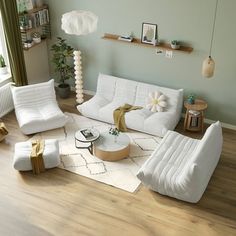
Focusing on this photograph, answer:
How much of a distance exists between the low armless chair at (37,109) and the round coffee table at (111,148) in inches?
37.6

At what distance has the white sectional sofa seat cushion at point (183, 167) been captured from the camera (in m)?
4.47

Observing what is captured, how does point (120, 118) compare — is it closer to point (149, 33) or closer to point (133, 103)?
point (133, 103)

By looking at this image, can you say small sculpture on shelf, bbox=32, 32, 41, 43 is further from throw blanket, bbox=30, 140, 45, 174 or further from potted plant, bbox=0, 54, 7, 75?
throw blanket, bbox=30, 140, 45, 174

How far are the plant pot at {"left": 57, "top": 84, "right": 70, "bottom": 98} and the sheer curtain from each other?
697 mm

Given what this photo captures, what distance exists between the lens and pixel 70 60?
714 cm

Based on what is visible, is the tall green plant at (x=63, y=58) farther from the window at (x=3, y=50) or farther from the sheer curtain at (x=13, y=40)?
the window at (x=3, y=50)

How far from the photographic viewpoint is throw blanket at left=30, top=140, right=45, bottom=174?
5.06m

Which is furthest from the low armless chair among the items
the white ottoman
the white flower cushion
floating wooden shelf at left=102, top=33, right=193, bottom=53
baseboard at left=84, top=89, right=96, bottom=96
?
the white flower cushion

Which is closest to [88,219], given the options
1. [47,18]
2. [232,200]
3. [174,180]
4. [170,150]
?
[174,180]

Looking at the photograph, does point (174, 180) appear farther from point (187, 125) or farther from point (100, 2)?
point (100, 2)

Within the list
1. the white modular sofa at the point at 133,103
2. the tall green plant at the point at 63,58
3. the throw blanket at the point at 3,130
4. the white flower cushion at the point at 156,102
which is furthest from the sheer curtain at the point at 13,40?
the white flower cushion at the point at 156,102

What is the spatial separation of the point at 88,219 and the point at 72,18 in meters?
3.03

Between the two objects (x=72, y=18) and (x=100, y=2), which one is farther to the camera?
(x=100, y=2)

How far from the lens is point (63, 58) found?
22.6 ft
